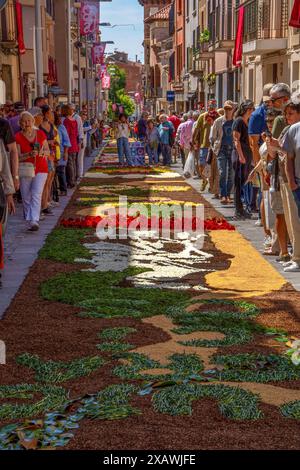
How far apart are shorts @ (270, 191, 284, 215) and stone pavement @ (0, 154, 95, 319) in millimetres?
2931

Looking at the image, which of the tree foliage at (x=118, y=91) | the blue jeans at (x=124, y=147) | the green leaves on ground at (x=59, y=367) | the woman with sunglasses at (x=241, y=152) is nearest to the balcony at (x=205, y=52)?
the blue jeans at (x=124, y=147)

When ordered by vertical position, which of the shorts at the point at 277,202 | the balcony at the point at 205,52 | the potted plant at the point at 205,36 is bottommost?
the shorts at the point at 277,202

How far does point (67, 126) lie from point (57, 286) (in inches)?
457

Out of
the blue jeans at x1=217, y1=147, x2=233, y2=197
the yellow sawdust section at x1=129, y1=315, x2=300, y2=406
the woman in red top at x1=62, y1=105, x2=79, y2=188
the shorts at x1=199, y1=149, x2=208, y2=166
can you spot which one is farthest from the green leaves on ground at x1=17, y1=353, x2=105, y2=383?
the woman in red top at x1=62, y1=105, x2=79, y2=188

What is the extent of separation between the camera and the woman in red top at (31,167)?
12930mm

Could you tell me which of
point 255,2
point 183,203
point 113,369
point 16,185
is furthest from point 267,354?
point 255,2

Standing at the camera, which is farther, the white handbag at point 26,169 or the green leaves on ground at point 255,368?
the white handbag at point 26,169

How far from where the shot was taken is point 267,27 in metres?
30.1

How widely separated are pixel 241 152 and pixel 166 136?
52.5 feet

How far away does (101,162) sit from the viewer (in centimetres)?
3316


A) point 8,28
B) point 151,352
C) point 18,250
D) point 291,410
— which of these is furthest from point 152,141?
point 291,410

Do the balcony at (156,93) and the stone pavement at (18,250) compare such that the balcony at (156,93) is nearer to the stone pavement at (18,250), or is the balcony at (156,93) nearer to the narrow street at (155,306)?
the narrow street at (155,306)

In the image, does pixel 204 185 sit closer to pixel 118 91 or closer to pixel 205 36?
pixel 205 36

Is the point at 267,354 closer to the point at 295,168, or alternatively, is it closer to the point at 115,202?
the point at 295,168
